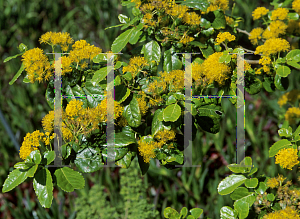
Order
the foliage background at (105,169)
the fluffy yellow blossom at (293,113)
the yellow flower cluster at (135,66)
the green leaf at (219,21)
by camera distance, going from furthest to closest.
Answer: the foliage background at (105,169) < the fluffy yellow blossom at (293,113) < the green leaf at (219,21) < the yellow flower cluster at (135,66)

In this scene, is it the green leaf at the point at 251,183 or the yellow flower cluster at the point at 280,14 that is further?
the yellow flower cluster at the point at 280,14

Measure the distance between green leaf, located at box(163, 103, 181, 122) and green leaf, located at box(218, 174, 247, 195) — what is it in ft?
0.75

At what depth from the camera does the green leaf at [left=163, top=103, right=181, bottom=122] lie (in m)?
0.57

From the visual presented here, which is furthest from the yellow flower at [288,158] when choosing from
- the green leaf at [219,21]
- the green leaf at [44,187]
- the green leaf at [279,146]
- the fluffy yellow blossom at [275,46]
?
the green leaf at [44,187]

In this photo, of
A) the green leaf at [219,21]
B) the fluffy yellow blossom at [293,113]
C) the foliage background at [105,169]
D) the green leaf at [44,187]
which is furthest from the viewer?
the foliage background at [105,169]

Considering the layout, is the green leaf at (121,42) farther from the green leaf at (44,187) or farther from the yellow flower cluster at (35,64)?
the green leaf at (44,187)

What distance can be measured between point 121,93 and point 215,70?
0.23 metres

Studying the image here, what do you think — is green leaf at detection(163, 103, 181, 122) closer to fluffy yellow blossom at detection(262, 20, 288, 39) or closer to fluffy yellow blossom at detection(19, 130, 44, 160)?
fluffy yellow blossom at detection(19, 130, 44, 160)

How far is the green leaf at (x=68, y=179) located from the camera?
22.9 inches

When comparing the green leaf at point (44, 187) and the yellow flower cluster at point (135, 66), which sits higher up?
the yellow flower cluster at point (135, 66)

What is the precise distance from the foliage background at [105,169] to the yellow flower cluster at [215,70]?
2.23 feet

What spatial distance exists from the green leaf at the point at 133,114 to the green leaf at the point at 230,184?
0.25m

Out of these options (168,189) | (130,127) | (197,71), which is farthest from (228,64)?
(168,189)

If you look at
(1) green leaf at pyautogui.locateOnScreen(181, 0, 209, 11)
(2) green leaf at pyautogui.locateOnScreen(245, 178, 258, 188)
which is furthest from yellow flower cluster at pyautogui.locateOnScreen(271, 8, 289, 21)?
(2) green leaf at pyautogui.locateOnScreen(245, 178, 258, 188)
